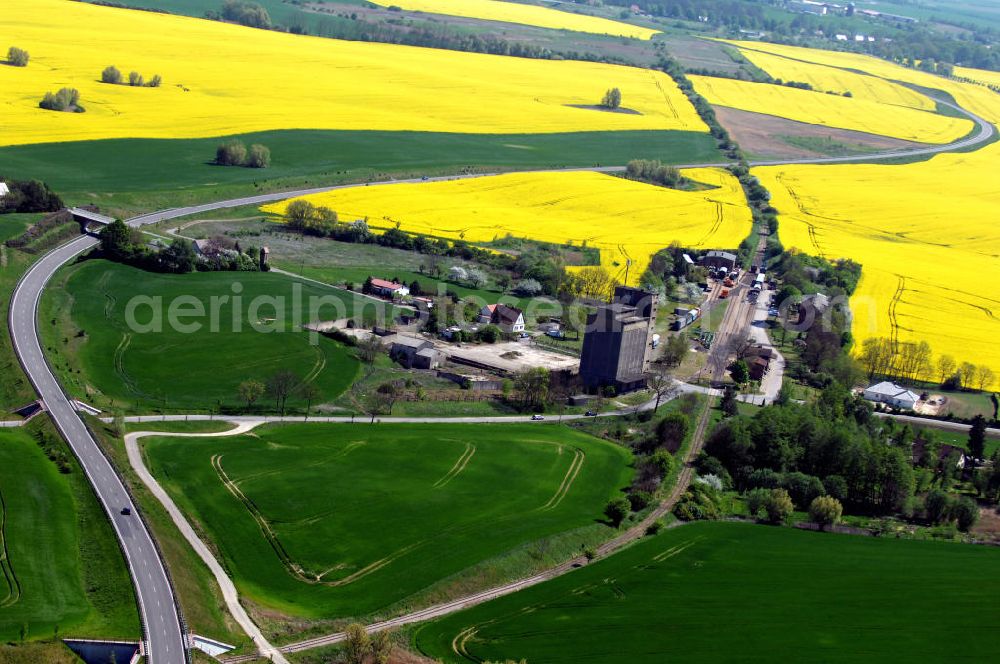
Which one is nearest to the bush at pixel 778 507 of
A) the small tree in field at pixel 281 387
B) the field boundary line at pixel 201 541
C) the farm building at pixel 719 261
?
the small tree in field at pixel 281 387

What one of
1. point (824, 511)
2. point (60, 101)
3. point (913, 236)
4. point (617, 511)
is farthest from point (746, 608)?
point (60, 101)

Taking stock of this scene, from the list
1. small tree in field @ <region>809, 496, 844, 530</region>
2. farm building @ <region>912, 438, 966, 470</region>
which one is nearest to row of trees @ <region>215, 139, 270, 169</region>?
farm building @ <region>912, 438, 966, 470</region>

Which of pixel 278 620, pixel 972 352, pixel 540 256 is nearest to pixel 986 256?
pixel 972 352

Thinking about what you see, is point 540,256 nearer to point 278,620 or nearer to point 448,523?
point 448,523

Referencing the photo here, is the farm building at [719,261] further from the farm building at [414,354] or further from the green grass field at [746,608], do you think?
the green grass field at [746,608]

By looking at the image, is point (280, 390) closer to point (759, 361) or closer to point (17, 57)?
point (759, 361)

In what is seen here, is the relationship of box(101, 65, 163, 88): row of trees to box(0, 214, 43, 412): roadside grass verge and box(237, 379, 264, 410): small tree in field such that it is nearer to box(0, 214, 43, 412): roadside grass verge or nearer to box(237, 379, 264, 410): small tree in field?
box(0, 214, 43, 412): roadside grass verge
